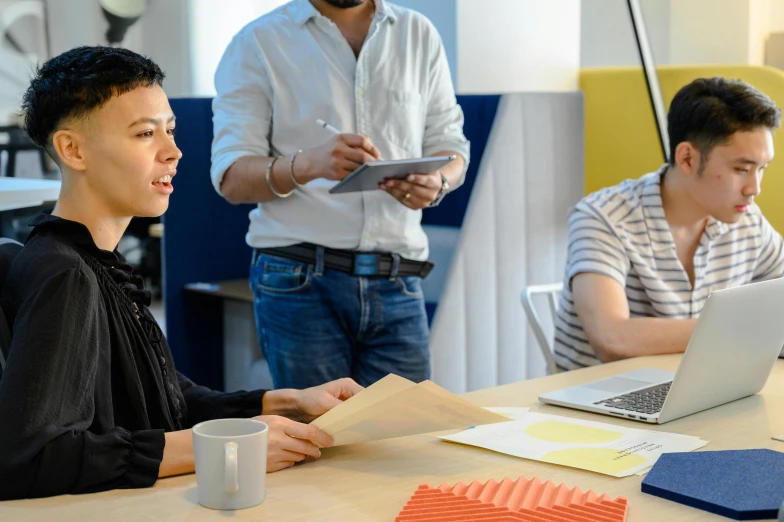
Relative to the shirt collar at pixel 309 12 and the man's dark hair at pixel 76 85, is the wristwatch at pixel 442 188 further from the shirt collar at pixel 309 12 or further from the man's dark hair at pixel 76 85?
the man's dark hair at pixel 76 85

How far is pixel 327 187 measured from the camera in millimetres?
2086

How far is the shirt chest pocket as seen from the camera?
2133mm

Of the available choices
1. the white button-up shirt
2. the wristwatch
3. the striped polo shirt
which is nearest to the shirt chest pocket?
the white button-up shirt

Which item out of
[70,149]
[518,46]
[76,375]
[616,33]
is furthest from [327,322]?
[616,33]

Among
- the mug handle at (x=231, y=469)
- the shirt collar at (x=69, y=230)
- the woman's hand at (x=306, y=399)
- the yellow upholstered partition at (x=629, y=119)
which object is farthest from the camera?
the yellow upholstered partition at (x=629, y=119)

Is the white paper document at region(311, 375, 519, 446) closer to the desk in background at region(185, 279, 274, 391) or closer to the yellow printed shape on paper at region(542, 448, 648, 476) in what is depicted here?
the yellow printed shape on paper at region(542, 448, 648, 476)

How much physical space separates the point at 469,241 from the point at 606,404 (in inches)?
73.4

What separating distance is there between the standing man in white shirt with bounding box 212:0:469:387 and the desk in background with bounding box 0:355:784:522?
0.68m

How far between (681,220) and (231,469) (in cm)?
146

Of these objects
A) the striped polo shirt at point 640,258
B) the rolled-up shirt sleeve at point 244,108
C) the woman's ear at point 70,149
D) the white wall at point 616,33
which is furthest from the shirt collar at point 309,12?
the white wall at point 616,33

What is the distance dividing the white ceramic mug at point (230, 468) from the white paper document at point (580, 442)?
1.10 feet

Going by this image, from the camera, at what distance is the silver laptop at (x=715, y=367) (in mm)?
1404

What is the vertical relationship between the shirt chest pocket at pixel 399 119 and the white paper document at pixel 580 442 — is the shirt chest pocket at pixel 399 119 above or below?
above

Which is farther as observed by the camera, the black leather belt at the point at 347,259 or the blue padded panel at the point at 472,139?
the blue padded panel at the point at 472,139
